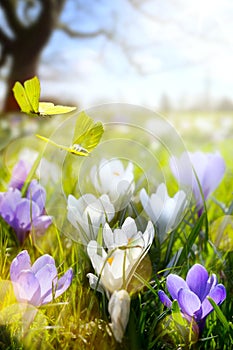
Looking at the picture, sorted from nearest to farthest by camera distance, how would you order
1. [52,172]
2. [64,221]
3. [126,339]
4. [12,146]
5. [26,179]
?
[126,339]
[64,221]
[26,179]
[52,172]
[12,146]

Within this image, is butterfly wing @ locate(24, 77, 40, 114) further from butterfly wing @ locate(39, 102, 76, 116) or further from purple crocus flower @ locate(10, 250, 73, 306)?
purple crocus flower @ locate(10, 250, 73, 306)

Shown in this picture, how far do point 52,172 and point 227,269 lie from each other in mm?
417

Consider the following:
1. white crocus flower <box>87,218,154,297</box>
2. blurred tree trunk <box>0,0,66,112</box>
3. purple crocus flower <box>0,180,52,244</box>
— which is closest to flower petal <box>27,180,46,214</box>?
purple crocus flower <box>0,180,52,244</box>

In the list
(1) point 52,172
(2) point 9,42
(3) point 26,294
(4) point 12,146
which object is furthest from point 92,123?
(2) point 9,42

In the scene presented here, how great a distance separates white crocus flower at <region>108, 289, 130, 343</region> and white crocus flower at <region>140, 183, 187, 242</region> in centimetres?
20

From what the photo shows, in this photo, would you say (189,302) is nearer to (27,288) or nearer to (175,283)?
(175,283)

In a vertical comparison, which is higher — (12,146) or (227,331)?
(227,331)

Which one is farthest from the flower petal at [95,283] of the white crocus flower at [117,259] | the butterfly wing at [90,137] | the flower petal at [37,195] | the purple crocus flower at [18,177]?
the purple crocus flower at [18,177]

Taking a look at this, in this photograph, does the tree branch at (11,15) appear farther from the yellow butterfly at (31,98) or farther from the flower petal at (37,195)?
the yellow butterfly at (31,98)

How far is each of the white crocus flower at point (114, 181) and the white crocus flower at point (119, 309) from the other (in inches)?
8.1

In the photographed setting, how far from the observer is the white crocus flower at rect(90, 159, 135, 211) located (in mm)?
685

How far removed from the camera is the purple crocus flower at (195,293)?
0.53m

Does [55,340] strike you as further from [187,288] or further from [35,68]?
[35,68]

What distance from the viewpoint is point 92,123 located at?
553 mm
